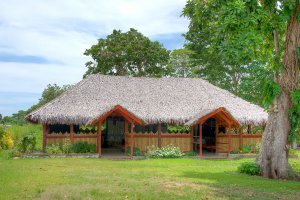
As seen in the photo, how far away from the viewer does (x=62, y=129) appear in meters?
25.0

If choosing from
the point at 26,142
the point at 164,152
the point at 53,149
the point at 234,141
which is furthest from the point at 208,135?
the point at 26,142

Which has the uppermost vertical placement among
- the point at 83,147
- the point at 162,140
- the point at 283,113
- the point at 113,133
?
the point at 283,113

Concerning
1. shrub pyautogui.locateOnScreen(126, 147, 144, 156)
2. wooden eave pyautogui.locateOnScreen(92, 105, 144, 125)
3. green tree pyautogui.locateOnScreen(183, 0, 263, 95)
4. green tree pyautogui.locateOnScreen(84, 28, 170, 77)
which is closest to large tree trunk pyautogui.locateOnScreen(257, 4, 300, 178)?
green tree pyautogui.locateOnScreen(183, 0, 263, 95)

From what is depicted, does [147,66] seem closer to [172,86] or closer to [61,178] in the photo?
[172,86]

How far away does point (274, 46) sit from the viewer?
52.4ft

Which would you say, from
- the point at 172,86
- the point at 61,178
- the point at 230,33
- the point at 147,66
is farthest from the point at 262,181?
the point at 147,66

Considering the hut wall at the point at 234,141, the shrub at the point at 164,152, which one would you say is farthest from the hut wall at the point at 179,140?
the hut wall at the point at 234,141

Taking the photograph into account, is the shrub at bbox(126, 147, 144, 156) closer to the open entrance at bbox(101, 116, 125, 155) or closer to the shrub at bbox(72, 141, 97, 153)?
the shrub at bbox(72, 141, 97, 153)

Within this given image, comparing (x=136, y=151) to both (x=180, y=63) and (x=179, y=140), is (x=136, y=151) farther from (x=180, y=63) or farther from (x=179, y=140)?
(x=180, y=63)

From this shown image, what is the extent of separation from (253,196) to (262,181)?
10.5 ft

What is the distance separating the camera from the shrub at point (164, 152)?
75.3ft

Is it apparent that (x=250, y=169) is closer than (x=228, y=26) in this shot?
No

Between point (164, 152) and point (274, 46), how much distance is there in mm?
9541

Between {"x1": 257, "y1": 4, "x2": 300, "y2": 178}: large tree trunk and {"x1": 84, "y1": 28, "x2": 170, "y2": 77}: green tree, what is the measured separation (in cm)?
2280
